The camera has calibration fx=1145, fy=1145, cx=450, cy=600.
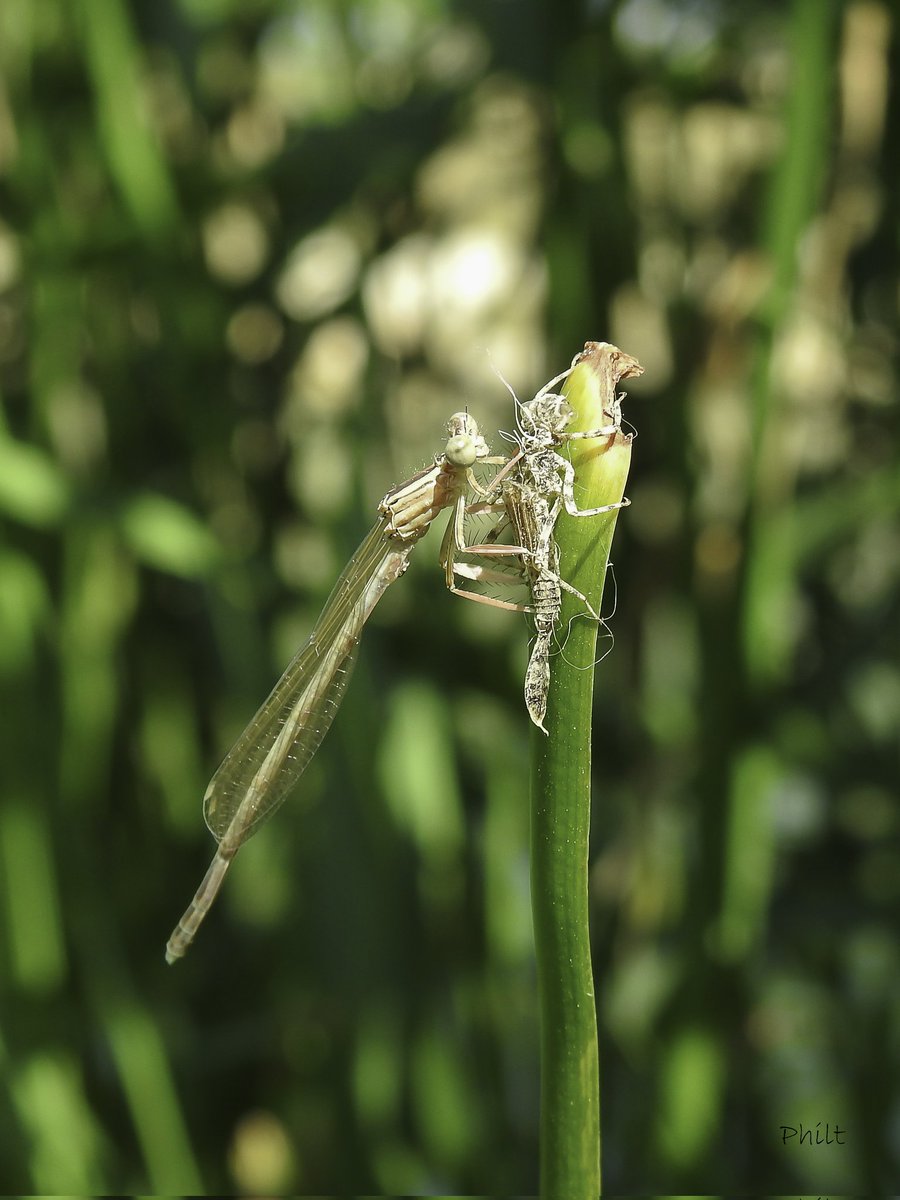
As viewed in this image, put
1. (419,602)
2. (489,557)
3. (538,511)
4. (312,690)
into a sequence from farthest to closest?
(419,602)
(312,690)
(489,557)
(538,511)

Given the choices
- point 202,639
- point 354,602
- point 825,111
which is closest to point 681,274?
point 825,111

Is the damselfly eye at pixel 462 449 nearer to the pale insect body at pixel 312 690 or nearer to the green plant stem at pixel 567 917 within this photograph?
the pale insect body at pixel 312 690

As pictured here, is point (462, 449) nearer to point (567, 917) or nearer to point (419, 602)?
point (567, 917)

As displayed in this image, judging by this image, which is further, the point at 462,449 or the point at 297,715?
the point at 297,715

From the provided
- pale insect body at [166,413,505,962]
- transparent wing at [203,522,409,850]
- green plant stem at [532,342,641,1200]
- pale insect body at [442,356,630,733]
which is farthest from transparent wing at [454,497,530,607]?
green plant stem at [532,342,641,1200]

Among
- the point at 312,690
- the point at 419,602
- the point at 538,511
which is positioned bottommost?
the point at 419,602

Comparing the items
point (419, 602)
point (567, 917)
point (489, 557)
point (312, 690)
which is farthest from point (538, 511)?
point (419, 602)

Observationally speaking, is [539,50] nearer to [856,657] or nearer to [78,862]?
[856,657]

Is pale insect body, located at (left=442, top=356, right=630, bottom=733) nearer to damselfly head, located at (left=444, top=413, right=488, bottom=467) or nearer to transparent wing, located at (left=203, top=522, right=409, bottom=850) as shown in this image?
damselfly head, located at (left=444, top=413, right=488, bottom=467)
